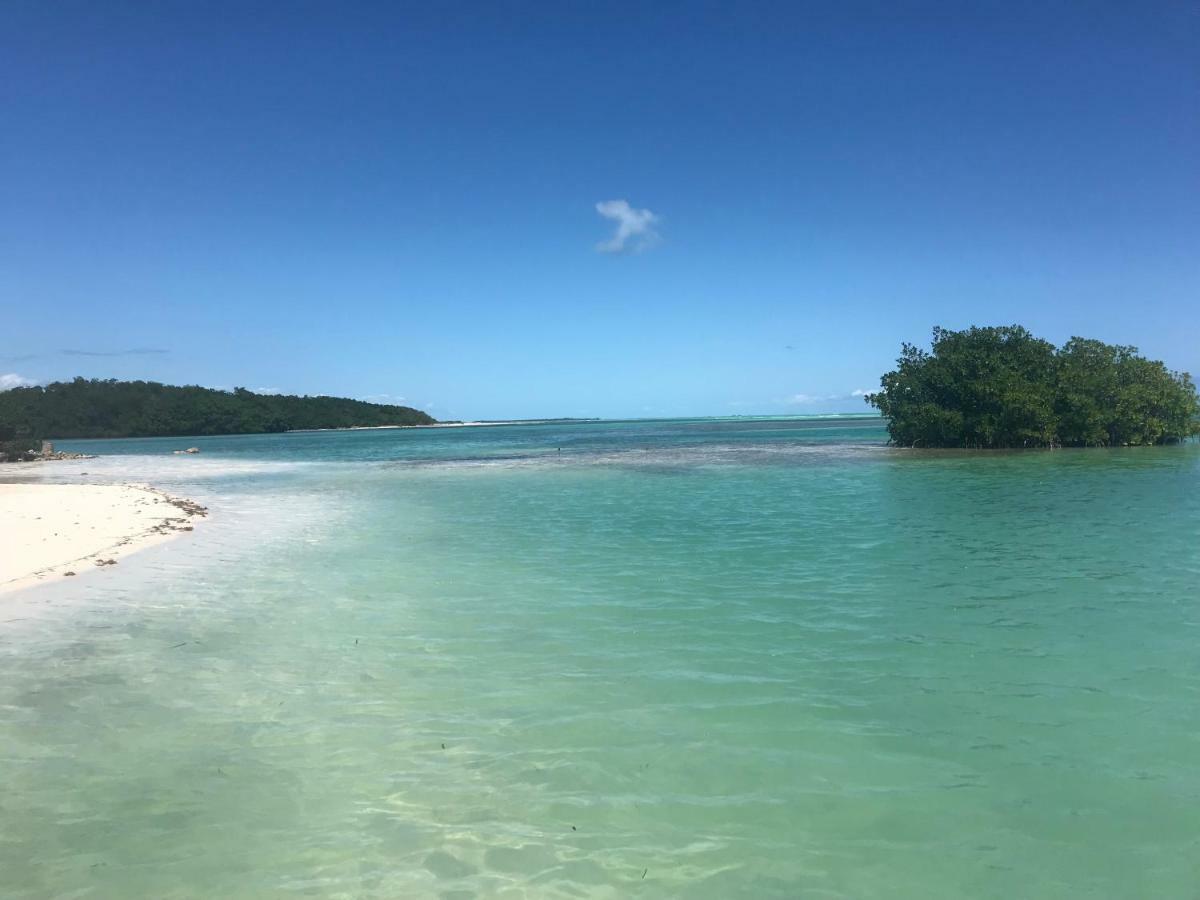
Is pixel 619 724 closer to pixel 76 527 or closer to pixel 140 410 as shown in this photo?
pixel 76 527

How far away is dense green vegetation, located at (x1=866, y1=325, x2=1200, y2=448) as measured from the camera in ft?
117

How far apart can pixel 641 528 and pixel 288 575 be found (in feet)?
21.6

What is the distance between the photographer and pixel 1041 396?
35.5 m

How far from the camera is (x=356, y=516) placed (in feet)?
59.2

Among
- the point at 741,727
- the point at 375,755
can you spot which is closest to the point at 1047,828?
the point at 741,727

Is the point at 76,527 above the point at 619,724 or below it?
above

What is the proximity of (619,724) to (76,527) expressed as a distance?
1478 centimetres

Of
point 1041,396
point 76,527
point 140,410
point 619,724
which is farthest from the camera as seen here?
point 140,410

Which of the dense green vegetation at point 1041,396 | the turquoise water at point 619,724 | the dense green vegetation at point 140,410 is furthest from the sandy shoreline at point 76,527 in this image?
the dense green vegetation at point 140,410

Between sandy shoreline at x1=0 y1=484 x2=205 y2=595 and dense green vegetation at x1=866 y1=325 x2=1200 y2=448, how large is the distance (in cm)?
3453

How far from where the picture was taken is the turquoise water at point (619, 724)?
377 cm

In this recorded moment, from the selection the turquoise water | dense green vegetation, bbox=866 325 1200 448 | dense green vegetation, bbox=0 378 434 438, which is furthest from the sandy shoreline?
dense green vegetation, bbox=0 378 434 438

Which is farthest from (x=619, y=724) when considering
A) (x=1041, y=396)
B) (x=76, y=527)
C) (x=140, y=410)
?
(x=140, y=410)

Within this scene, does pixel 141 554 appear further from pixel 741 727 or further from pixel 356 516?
pixel 741 727
